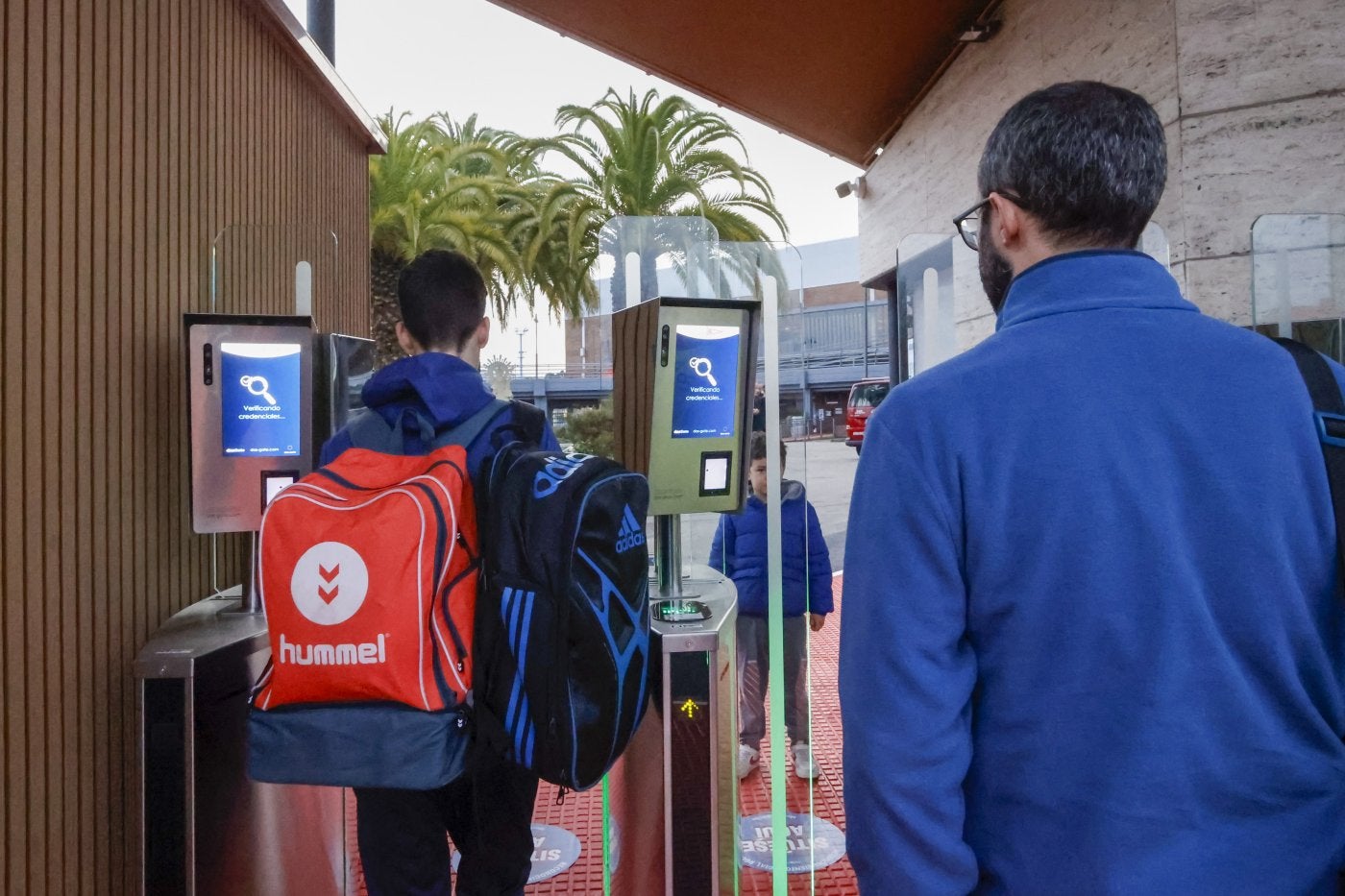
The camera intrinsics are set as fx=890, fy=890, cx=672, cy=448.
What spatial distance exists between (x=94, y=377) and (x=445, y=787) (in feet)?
4.79

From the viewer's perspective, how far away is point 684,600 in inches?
95.8

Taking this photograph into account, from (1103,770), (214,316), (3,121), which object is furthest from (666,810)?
(3,121)

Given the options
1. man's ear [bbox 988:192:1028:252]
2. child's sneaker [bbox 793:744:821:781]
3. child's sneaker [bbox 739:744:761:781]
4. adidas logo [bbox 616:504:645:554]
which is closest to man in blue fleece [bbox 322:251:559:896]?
adidas logo [bbox 616:504:645:554]

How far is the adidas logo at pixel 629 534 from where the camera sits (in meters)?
1.78

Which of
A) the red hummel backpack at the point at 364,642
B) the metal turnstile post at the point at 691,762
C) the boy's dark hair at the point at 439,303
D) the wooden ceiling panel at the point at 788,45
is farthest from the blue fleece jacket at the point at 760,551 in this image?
the wooden ceiling panel at the point at 788,45

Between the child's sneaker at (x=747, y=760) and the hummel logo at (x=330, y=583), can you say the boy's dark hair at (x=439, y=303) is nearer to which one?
the hummel logo at (x=330, y=583)

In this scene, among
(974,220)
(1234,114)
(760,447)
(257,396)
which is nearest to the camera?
(974,220)

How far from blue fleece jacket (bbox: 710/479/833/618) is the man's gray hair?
236cm

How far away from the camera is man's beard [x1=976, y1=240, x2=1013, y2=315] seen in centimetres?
114

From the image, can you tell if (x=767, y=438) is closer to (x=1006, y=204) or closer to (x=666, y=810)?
(x=666, y=810)

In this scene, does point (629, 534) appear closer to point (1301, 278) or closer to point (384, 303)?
point (1301, 278)

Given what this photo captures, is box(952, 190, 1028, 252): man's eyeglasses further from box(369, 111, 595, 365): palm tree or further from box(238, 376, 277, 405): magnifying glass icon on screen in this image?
box(369, 111, 595, 365): palm tree

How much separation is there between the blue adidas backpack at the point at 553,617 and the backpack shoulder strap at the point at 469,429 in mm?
116

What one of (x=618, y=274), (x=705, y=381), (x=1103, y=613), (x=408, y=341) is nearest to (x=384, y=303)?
(x=618, y=274)
